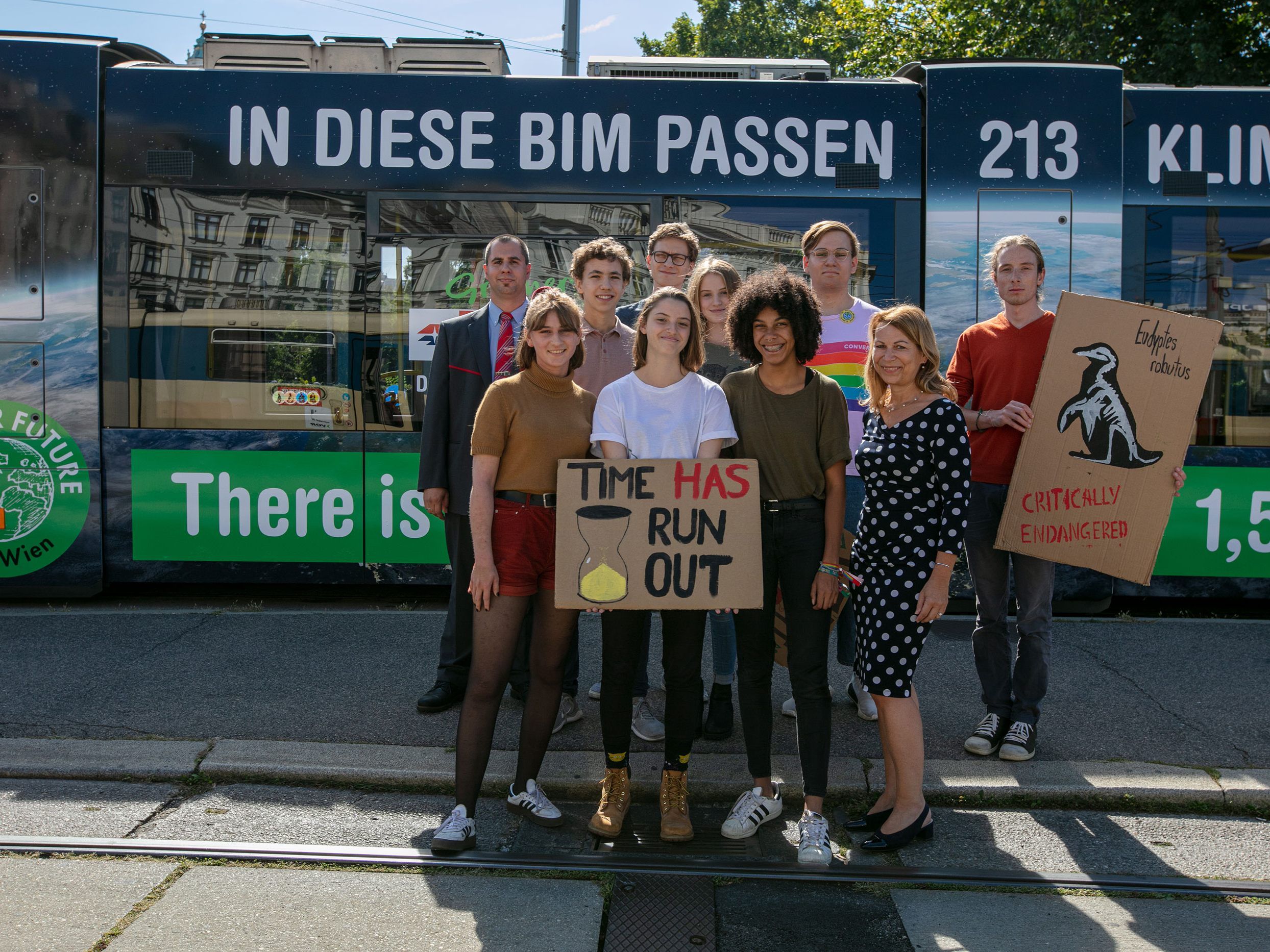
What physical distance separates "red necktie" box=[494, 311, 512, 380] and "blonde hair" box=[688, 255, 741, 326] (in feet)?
2.72

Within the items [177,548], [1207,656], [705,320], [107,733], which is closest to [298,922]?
[107,733]

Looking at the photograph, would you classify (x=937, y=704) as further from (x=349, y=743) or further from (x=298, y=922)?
(x=298, y=922)

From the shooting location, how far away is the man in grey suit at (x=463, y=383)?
4.52 metres

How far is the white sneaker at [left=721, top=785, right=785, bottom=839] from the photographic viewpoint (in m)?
3.60

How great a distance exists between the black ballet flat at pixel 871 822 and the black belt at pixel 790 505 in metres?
1.09

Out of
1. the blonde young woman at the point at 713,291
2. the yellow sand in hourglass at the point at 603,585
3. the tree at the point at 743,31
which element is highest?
the tree at the point at 743,31

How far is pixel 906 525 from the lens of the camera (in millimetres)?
3492

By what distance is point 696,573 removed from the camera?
3.39m

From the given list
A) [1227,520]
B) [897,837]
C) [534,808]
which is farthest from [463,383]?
[1227,520]

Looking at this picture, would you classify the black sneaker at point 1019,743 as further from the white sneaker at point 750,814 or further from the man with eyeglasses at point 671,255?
the man with eyeglasses at point 671,255

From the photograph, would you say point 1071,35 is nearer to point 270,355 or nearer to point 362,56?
point 362,56

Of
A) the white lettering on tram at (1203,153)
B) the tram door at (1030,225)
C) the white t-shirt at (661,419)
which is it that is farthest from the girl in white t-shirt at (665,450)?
the white lettering on tram at (1203,153)

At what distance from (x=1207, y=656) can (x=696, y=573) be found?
12.1 ft

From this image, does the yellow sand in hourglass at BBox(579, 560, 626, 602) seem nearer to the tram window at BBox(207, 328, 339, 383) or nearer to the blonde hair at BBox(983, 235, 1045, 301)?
Result: the blonde hair at BBox(983, 235, 1045, 301)
